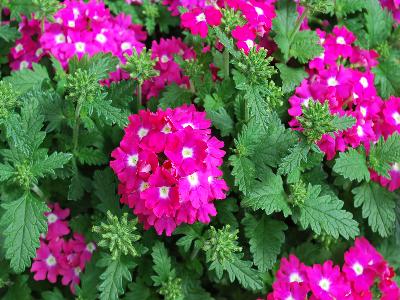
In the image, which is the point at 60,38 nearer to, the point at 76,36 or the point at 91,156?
the point at 76,36

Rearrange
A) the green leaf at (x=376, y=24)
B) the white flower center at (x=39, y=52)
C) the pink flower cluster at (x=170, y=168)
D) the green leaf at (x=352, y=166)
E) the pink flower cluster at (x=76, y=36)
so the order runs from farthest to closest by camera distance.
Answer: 1. the green leaf at (x=376, y=24)
2. the white flower center at (x=39, y=52)
3. the pink flower cluster at (x=76, y=36)
4. the green leaf at (x=352, y=166)
5. the pink flower cluster at (x=170, y=168)

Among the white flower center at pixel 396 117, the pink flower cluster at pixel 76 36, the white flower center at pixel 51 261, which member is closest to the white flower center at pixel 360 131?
the white flower center at pixel 396 117

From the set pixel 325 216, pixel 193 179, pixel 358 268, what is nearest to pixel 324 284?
pixel 358 268

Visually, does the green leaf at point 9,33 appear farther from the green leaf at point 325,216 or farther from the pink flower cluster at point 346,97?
the green leaf at point 325,216

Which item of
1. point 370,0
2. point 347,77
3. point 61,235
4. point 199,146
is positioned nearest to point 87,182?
point 61,235

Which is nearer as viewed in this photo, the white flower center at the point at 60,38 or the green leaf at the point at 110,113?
the green leaf at the point at 110,113
